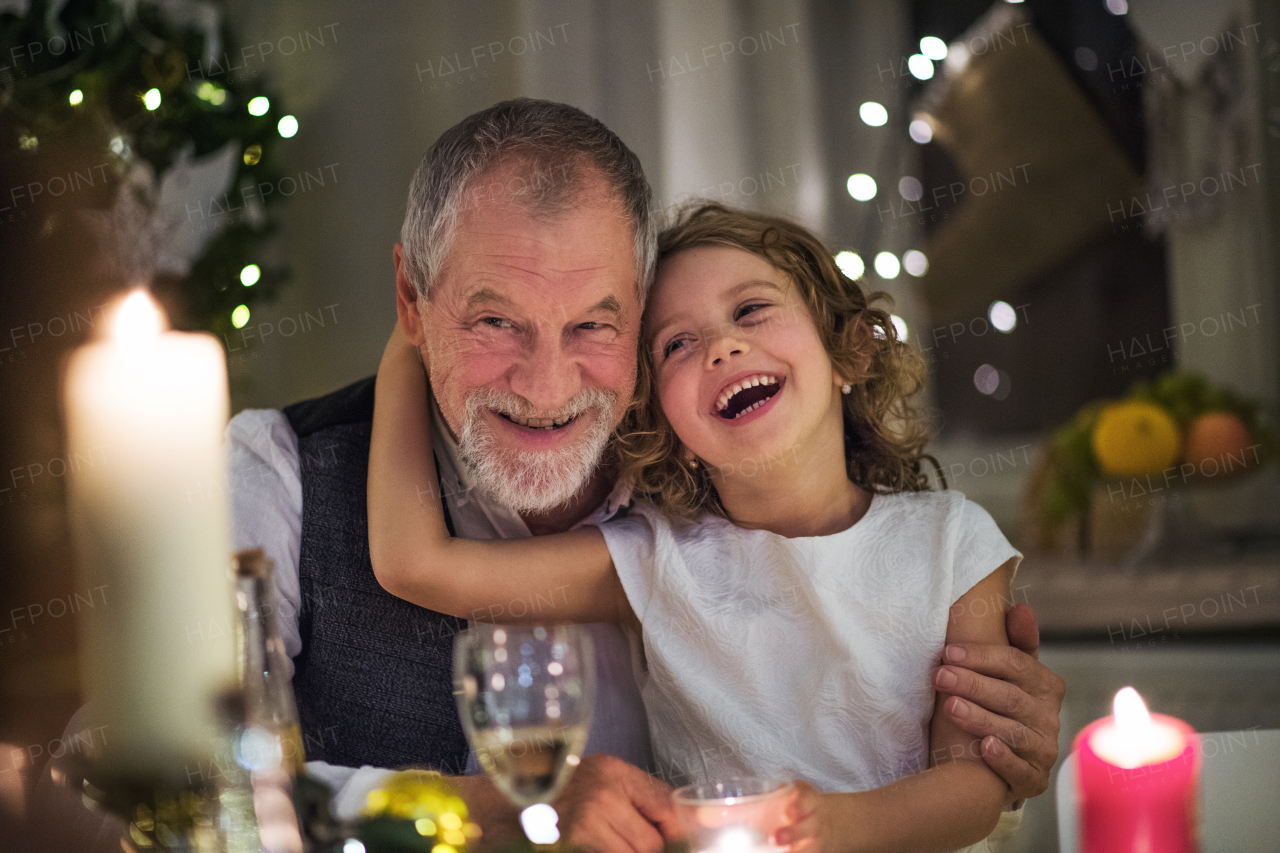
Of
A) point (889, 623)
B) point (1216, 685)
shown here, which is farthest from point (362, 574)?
point (1216, 685)

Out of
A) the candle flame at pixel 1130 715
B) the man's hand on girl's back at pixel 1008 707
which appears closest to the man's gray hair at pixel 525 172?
the man's hand on girl's back at pixel 1008 707

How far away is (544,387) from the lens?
1.22m

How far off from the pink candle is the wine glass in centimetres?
32

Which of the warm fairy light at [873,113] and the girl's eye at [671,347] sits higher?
the warm fairy light at [873,113]

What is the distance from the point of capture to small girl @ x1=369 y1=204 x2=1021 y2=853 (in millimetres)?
1224

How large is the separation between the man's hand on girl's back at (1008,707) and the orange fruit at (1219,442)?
136cm

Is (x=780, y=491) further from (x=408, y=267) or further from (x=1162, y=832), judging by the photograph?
(x=1162, y=832)

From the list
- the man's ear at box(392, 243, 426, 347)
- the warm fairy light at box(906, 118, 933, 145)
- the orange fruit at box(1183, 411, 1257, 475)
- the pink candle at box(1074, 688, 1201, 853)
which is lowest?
the pink candle at box(1074, 688, 1201, 853)

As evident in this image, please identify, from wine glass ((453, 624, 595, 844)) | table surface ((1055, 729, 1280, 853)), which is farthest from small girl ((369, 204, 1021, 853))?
wine glass ((453, 624, 595, 844))

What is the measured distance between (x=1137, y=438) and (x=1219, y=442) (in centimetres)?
18

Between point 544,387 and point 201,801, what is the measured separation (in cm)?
72

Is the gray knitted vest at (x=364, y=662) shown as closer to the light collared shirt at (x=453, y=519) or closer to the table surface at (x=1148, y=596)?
the light collared shirt at (x=453, y=519)

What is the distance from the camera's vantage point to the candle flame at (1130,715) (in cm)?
57

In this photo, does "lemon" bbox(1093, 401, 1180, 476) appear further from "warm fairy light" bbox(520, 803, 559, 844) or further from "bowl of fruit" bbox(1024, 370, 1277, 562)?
"warm fairy light" bbox(520, 803, 559, 844)
